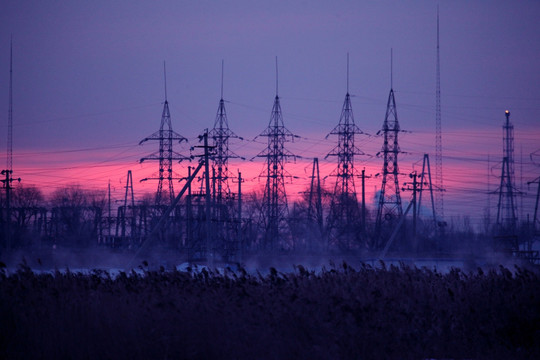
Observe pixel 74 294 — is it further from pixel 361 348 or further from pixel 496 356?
pixel 496 356

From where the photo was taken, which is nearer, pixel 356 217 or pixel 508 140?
pixel 508 140

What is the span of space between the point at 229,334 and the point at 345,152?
164 ft

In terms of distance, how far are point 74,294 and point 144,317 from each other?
301 centimetres

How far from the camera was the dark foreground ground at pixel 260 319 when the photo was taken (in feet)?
48.4

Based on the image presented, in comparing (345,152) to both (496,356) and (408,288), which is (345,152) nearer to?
(408,288)

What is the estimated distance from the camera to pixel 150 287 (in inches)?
733

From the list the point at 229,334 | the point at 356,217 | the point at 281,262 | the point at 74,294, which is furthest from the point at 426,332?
the point at 356,217

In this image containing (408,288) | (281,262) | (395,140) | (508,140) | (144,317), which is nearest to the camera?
(144,317)

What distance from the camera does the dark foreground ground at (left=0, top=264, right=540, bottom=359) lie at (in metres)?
14.8

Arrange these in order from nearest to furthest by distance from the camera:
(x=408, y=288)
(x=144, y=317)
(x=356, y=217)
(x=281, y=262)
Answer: (x=144, y=317), (x=408, y=288), (x=281, y=262), (x=356, y=217)

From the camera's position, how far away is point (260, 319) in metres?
16.1

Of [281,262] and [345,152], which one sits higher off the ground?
[345,152]

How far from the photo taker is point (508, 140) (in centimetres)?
6769

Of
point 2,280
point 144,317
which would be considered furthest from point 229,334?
point 2,280
